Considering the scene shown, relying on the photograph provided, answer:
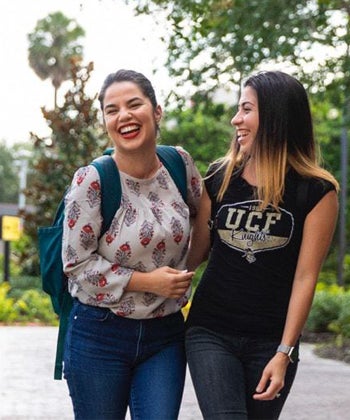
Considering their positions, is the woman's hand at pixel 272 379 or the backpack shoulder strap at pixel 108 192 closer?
the woman's hand at pixel 272 379

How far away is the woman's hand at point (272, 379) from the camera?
3326mm

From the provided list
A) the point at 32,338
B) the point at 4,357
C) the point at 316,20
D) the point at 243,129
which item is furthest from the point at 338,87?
the point at 243,129

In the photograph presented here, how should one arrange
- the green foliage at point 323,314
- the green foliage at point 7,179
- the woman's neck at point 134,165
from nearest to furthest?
1. the woman's neck at point 134,165
2. the green foliage at point 323,314
3. the green foliage at point 7,179

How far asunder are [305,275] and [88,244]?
0.73 meters

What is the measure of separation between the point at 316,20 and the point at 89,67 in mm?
11517

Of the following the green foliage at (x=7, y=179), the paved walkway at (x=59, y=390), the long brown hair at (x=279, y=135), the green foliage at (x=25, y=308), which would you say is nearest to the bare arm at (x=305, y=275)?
the long brown hair at (x=279, y=135)

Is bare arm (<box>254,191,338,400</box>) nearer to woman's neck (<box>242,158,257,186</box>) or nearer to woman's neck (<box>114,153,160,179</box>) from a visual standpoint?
woman's neck (<box>242,158,257,186</box>)

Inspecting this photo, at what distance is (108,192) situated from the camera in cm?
347

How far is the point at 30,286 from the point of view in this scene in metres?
23.8

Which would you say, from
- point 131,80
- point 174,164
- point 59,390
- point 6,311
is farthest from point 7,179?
point 131,80

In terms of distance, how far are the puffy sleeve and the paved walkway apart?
4.18 metres

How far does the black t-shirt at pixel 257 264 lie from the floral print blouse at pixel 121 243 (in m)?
0.18

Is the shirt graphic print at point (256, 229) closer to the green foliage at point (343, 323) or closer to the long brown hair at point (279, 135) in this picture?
the long brown hair at point (279, 135)

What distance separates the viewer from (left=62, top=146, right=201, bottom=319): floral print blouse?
3.45 metres
